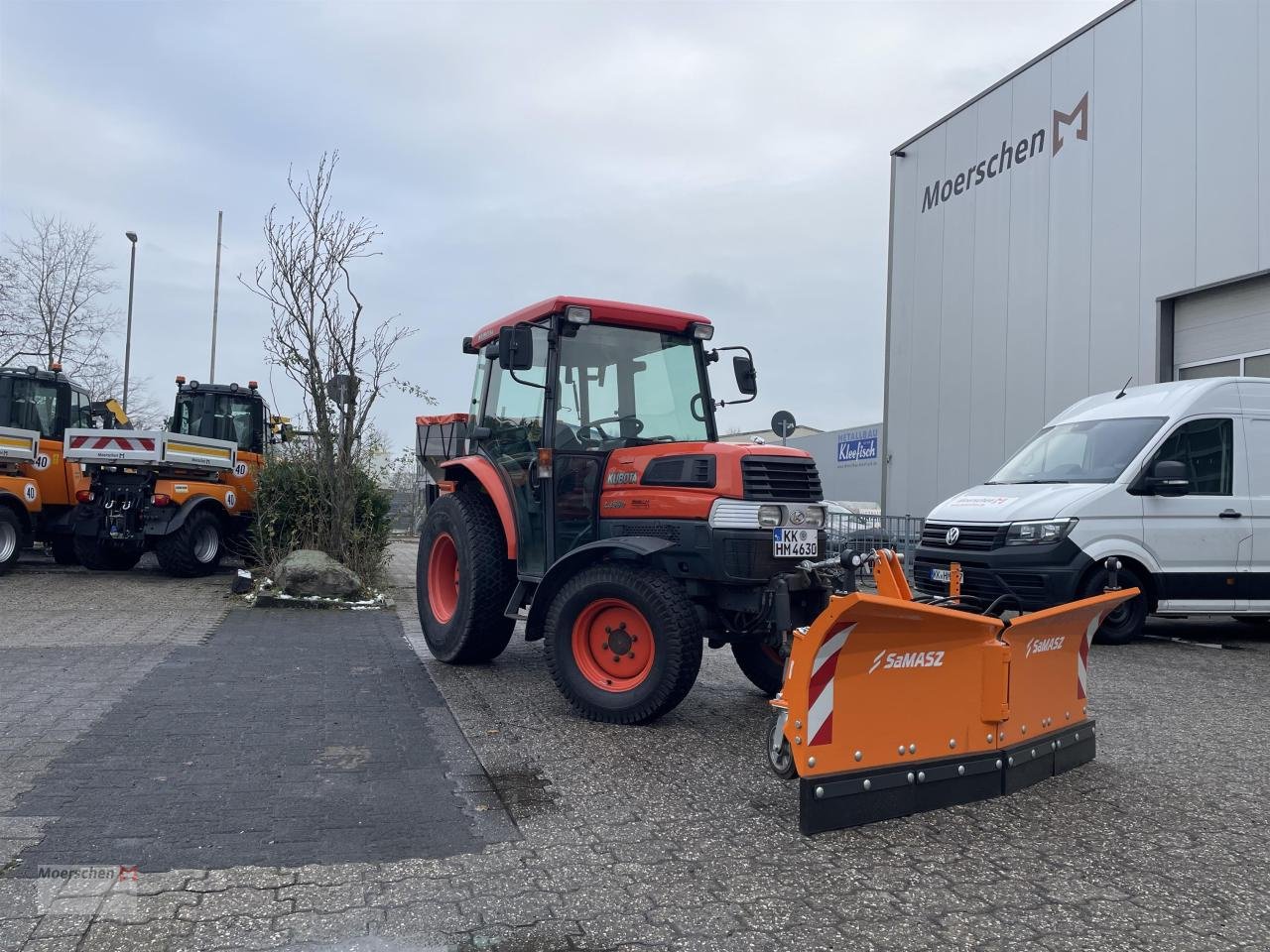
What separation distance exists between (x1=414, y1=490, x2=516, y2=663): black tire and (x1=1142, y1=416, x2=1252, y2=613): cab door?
5580mm

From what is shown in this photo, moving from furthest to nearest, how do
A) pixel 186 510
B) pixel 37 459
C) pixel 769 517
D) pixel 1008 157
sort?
pixel 1008 157, pixel 37 459, pixel 186 510, pixel 769 517

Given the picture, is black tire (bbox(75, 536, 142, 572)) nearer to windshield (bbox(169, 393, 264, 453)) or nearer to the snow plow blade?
windshield (bbox(169, 393, 264, 453))

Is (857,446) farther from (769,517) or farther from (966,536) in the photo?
(769,517)

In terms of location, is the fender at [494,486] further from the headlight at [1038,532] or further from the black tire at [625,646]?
the headlight at [1038,532]

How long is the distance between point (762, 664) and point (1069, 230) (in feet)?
31.9

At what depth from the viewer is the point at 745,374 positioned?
6.77m

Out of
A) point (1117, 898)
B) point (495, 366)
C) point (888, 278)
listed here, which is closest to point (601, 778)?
point (1117, 898)

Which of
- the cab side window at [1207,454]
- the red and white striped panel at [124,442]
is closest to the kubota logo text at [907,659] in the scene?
the cab side window at [1207,454]

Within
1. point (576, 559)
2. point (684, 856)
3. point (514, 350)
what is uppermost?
point (514, 350)

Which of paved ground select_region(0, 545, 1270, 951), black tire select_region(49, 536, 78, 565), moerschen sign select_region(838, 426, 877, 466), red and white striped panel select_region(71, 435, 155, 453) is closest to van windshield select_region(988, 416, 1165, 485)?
paved ground select_region(0, 545, 1270, 951)

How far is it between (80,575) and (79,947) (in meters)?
11.8

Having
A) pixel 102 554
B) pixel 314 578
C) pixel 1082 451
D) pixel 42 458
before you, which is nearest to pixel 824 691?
pixel 1082 451

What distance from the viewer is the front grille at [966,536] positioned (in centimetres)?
874

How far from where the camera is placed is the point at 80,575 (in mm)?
13266
